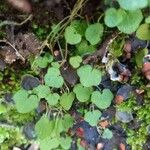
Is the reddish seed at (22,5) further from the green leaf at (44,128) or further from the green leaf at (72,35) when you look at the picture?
the green leaf at (44,128)

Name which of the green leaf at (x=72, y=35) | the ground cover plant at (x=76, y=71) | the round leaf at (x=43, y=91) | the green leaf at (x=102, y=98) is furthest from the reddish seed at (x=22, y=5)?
the green leaf at (x=102, y=98)

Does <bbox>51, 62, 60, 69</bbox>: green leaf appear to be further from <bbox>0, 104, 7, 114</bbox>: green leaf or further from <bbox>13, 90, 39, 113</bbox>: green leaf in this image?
<bbox>0, 104, 7, 114</bbox>: green leaf

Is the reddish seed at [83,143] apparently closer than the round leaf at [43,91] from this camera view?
No

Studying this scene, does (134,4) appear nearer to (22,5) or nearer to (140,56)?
(140,56)

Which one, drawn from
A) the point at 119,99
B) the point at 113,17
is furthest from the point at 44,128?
the point at 113,17

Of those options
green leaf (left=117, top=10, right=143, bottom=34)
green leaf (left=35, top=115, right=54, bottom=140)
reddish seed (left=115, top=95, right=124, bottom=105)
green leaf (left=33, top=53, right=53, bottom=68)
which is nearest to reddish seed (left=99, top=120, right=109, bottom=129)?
reddish seed (left=115, top=95, right=124, bottom=105)

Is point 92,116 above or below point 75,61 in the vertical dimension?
below
